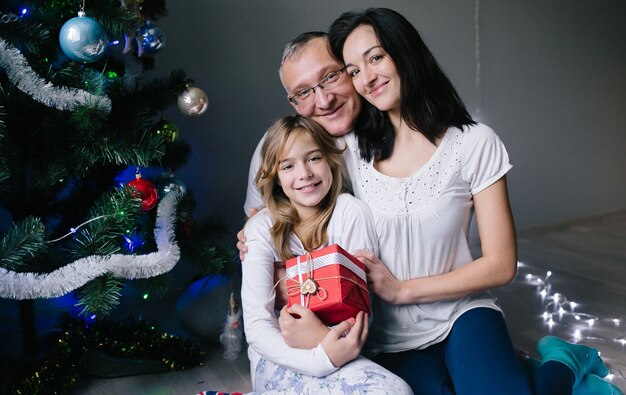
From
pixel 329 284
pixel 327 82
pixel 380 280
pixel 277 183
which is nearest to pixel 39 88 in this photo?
pixel 277 183

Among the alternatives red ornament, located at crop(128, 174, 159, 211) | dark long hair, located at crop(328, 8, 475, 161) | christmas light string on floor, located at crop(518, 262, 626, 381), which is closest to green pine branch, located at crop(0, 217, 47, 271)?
red ornament, located at crop(128, 174, 159, 211)

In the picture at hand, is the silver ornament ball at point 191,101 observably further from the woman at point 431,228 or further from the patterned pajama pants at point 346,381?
the patterned pajama pants at point 346,381

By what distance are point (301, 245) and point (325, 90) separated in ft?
1.48

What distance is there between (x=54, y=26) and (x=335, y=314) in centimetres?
105

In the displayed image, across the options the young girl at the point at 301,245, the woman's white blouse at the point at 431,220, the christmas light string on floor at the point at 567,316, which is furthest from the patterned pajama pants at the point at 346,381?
the christmas light string on floor at the point at 567,316

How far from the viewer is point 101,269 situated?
68.4 inches

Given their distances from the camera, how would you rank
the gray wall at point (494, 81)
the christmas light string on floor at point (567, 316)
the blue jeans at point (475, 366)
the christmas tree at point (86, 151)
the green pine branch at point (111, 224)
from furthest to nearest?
the gray wall at point (494, 81) → the christmas light string on floor at point (567, 316) → the green pine branch at point (111, 224) → the christmas tree at point (86, 151) → the blue jeans at point (475, 366)

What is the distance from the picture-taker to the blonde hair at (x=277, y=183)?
1726 mm

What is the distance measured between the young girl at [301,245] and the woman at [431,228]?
0.10 m

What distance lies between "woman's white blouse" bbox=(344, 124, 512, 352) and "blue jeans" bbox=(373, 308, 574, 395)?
0.10ft

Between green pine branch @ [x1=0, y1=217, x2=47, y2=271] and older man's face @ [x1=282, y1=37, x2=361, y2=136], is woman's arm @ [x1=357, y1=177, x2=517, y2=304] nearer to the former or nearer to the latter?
older man's face @ [x1=282, y1=37, x2=361, y2=136]

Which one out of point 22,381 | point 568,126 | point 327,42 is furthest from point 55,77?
point 568,126

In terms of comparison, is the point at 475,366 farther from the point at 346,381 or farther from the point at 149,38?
the point at 149,38

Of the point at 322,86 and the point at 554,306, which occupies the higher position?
the point at 322,86
